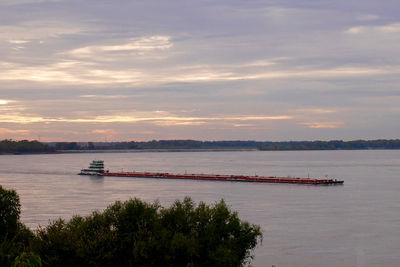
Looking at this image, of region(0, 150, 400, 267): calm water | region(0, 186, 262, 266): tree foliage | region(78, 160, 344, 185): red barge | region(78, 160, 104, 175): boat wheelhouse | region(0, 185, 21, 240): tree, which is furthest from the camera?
region(78, 160, 104, 175): boat wheelhouse

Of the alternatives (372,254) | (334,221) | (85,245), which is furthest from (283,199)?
(85,245)

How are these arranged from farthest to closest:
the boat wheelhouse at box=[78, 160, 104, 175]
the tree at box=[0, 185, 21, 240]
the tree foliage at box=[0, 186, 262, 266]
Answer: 1. the boat wheelhouse at box=[78, 160, 104, 175]
2. the tree at box=[0, 185, 21, 240]
3. the tree foliage at box=[0, 186, 262, 266]

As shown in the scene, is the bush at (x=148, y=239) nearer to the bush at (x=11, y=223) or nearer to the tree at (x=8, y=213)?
the bush at (x=11, y=223)

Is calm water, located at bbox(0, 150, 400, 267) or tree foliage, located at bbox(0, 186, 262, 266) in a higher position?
tree foliage, located at bbox(0, 186, 262, 266)

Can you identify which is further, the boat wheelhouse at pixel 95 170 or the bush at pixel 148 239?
the boat wheelhouse at pixel 95 170

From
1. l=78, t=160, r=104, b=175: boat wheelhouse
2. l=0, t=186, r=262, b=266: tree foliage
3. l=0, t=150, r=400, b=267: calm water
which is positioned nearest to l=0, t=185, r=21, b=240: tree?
l=0, t=186, r=262, b=266: tree foliage

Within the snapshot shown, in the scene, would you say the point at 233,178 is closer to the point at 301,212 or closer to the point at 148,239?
the point at 301,212

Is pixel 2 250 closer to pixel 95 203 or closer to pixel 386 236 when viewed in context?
pixel 386 236

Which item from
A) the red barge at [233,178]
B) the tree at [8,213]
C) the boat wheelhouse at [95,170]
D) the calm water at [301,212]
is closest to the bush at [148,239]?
the tree at [8,213]

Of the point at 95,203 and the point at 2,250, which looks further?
the point at 95,203

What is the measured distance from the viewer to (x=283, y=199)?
82938 mm

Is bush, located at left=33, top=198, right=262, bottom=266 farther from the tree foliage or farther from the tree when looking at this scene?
the tree

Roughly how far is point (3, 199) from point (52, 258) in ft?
35.8

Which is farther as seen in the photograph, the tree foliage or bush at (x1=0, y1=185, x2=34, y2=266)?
bush at (x1=0, y1=185, x2=34, y2=266)
